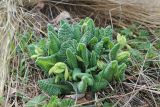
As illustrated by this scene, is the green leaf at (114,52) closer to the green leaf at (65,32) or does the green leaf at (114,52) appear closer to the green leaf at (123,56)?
the green leaf at (123,56)

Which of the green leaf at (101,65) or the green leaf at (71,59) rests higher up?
the green leaf at (71,59)

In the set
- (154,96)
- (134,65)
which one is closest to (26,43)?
(134,65)

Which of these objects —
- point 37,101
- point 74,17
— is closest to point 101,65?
point 37,101

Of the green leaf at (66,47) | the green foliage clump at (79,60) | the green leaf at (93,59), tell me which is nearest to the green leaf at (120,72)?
the green foliage clump at (79,60)

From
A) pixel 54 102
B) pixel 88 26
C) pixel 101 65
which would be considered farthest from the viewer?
pixel 88 26

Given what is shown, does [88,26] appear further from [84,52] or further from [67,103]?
[67,103]

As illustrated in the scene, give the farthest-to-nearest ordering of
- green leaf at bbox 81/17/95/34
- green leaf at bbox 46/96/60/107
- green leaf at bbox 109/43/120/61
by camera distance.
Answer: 1. green leaf at bbox 81/17/95/34
2. green leaf at bbox 109/43/120/61
3. green leaf at bbox 46/96/60/107

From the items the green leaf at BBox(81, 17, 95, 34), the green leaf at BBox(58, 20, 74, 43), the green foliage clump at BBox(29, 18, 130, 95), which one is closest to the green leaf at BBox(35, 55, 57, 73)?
the green foliage clump at BBox(29, 18, 130, 95)

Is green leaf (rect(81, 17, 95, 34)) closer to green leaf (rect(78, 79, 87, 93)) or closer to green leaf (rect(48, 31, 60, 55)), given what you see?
green leaf (rect(48, 31, 60, 55))
